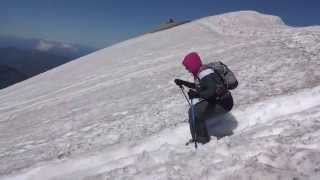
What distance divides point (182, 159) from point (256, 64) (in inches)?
325

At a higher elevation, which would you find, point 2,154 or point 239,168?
point 239,168

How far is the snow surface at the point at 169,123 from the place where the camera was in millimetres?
6555

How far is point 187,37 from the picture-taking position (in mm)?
27766

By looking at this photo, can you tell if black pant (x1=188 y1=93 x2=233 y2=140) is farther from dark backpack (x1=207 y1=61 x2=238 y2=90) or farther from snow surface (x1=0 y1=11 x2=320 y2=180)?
snow surface (x1=0 y1=11 x2=320 y2=180)

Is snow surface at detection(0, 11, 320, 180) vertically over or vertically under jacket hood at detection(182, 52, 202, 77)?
under

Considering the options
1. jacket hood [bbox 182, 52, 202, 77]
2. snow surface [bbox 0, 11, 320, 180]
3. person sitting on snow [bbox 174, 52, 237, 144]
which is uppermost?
jacket hood [bbox 182, 52, 202, 77]

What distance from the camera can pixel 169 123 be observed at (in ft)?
35.7

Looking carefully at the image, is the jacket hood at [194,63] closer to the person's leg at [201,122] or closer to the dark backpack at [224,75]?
the dark backpack at [224,75]

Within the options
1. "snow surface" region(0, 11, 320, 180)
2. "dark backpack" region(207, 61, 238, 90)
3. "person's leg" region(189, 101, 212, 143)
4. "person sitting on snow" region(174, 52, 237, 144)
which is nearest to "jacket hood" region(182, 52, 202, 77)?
"person sitting on snow" region(174, 52, 237, 144)

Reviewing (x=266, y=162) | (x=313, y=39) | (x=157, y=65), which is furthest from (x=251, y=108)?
(x=157, y=65)

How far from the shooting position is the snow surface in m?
6.55

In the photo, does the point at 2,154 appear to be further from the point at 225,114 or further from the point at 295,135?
the point at 295,135

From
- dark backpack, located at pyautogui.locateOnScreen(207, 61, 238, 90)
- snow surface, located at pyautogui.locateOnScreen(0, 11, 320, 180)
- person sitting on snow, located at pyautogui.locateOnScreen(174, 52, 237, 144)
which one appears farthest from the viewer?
dark backpack, located at pyautogui.locateOnScreen(207, 61, 238, 90)

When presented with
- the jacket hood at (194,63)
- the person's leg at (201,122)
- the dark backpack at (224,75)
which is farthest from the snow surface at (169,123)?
the jacket hood at (194,63)
